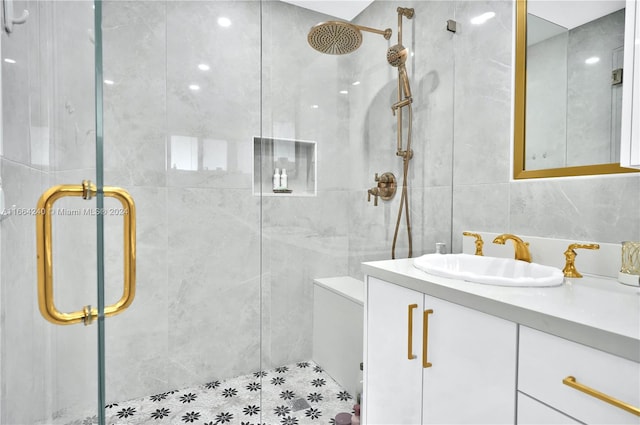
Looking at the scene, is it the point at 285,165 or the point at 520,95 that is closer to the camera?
the point at 520,95

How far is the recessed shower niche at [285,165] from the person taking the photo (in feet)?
5.12

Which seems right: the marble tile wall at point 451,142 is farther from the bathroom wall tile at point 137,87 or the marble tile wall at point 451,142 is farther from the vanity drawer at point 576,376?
the bathroom wall tile at point 137,87

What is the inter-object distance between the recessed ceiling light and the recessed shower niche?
938mm

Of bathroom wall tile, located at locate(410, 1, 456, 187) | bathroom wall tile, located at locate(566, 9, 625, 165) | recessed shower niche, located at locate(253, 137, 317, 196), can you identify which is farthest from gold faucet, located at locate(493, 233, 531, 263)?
recessed shower niche, located at locate(253, 137, 317, 196)

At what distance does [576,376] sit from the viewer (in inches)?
26.4

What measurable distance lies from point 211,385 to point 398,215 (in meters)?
1.23

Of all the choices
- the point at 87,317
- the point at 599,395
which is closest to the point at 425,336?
the point at 599,395

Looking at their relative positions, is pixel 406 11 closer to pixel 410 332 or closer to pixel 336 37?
pixel 336 37

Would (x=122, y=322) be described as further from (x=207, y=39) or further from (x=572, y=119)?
(x=572, y=119)

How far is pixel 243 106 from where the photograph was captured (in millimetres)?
1550

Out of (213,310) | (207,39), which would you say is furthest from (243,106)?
(213,310)

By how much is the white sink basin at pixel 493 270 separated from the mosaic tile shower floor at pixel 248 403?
33.1 inches

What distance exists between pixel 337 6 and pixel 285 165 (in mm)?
829

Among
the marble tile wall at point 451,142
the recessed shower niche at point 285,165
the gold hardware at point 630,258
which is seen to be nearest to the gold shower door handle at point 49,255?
the recessed shower niche at point 285,165
